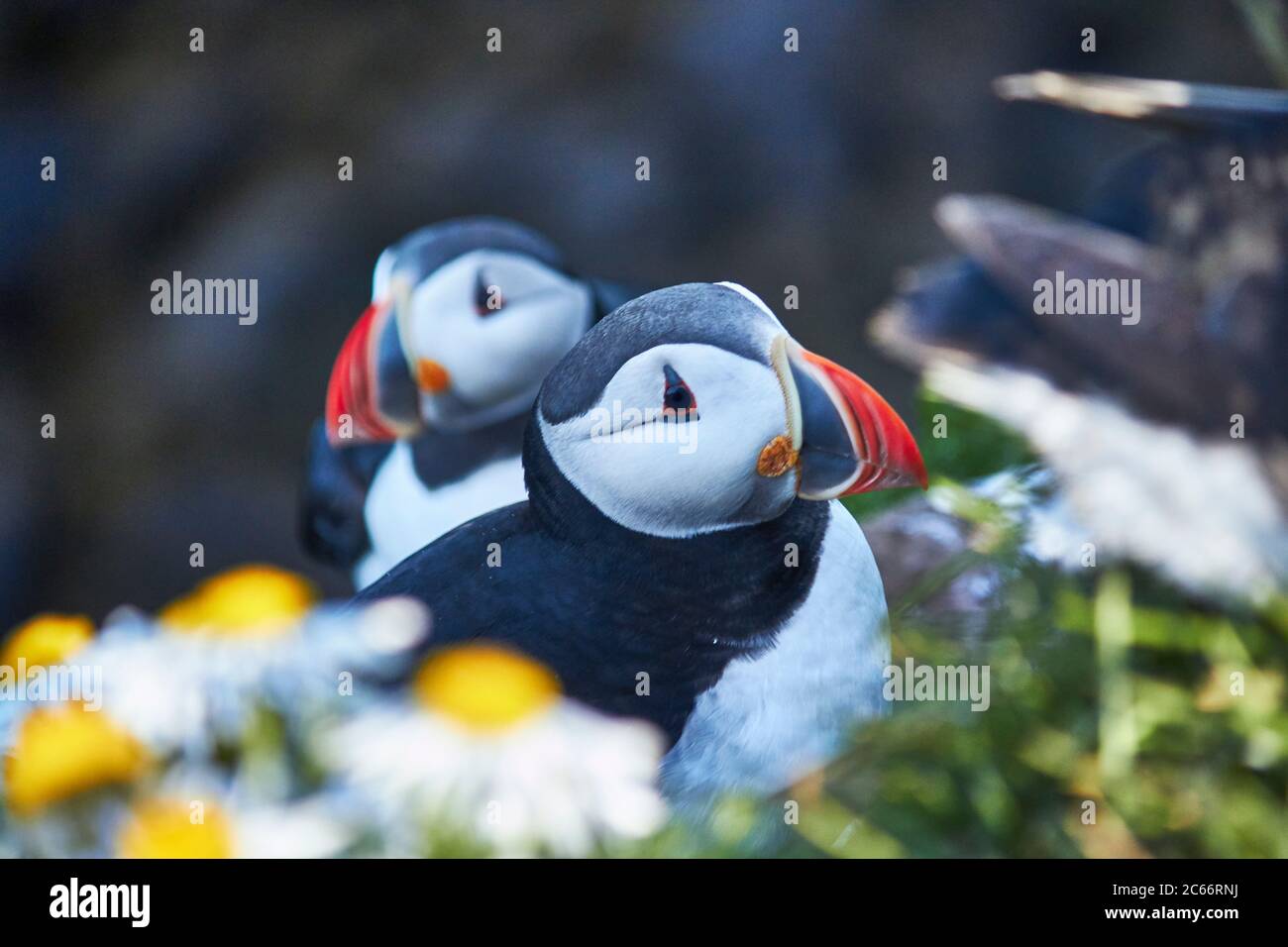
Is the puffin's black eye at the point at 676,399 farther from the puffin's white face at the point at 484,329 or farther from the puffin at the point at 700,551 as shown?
the puffin's white face at the point at 484,329

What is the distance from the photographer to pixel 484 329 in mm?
2500

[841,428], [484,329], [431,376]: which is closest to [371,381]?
[431,376]

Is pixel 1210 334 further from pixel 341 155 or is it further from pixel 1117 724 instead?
pixel 341 155

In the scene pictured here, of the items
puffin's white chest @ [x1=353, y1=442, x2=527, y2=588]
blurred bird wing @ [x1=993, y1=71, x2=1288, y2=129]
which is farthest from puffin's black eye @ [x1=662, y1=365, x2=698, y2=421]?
puffin's white chest @ [x1=353, y1=442, x2=527, y2=588]

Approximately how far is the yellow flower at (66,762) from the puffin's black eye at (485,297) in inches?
46.5

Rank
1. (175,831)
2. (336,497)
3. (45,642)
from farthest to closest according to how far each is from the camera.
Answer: (336,497) → (45,642) → (175,831)

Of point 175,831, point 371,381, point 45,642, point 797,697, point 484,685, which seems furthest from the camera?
point 371,381

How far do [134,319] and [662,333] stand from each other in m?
1.55

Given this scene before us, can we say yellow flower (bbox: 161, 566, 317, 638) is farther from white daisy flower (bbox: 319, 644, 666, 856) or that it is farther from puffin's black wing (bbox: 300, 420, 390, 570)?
puffin's black wing (bbox: 300, 420, 390, 570)

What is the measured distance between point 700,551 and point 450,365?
0.92 metres

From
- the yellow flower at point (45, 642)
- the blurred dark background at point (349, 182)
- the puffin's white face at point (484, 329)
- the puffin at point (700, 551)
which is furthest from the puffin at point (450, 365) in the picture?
the puffin at point (700, 551)

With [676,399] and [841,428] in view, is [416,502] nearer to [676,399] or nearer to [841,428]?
[676,399]

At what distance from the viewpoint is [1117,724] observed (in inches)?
61.7
